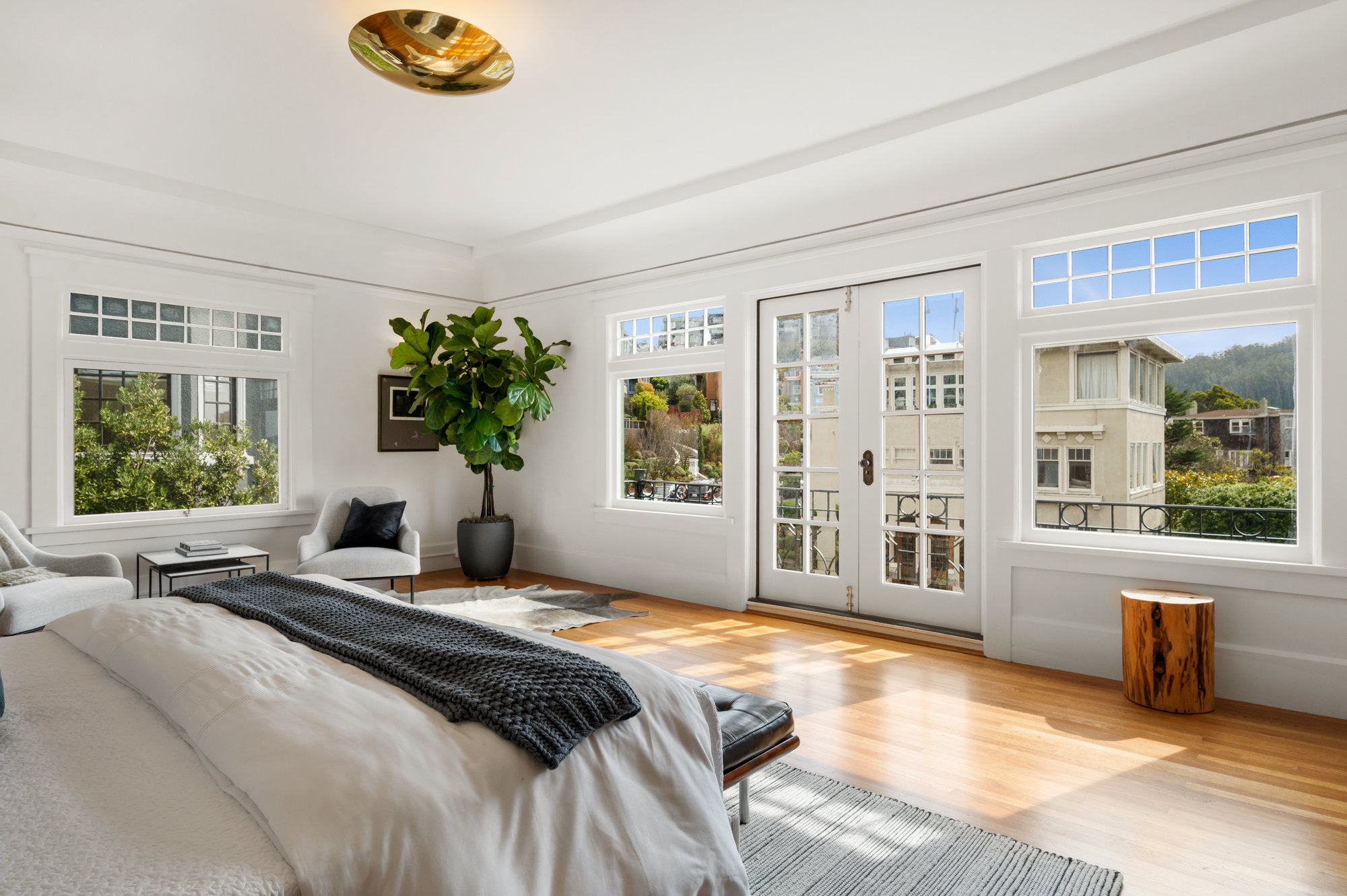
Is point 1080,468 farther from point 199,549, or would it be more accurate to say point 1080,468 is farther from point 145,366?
point 145,366

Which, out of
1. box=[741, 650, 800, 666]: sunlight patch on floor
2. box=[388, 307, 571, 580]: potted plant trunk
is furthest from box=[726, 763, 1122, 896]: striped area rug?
box=[388, 307, 571, 580]: potted plant trunk

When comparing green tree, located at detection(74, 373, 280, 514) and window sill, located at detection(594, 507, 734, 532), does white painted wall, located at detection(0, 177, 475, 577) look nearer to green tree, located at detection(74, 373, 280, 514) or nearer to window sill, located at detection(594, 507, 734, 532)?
green tree, located at detection(74, 373, 280, 514)

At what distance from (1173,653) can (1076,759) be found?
32.7 inches

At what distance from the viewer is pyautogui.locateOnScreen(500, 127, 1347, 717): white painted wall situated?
3.04 meters

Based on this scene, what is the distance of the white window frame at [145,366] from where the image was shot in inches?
174

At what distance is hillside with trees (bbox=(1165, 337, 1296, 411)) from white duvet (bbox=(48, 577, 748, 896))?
3065mm

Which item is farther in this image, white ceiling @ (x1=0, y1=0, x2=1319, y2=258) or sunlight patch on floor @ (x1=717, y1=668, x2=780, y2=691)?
sunlight patch on floor @ (x1=717, y1=668, x2=780, y2=691)

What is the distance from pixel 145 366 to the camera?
4.82m

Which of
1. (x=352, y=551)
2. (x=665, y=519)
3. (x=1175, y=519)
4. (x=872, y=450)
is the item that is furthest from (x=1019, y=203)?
(x=352, y=551)

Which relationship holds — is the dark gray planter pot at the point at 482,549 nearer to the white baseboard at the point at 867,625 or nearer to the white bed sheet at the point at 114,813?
the white baseboard at the point at 867,625

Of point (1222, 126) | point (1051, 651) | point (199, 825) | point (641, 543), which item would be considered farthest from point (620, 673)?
point (641, 543)

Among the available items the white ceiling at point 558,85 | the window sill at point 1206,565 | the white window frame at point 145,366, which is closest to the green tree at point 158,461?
the white window frame at point 145,366

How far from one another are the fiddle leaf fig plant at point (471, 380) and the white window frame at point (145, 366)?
74 centimetres

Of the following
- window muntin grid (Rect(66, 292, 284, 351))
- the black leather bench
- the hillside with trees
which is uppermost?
window muntin grid (Rect(66, 292, 284, 351))
